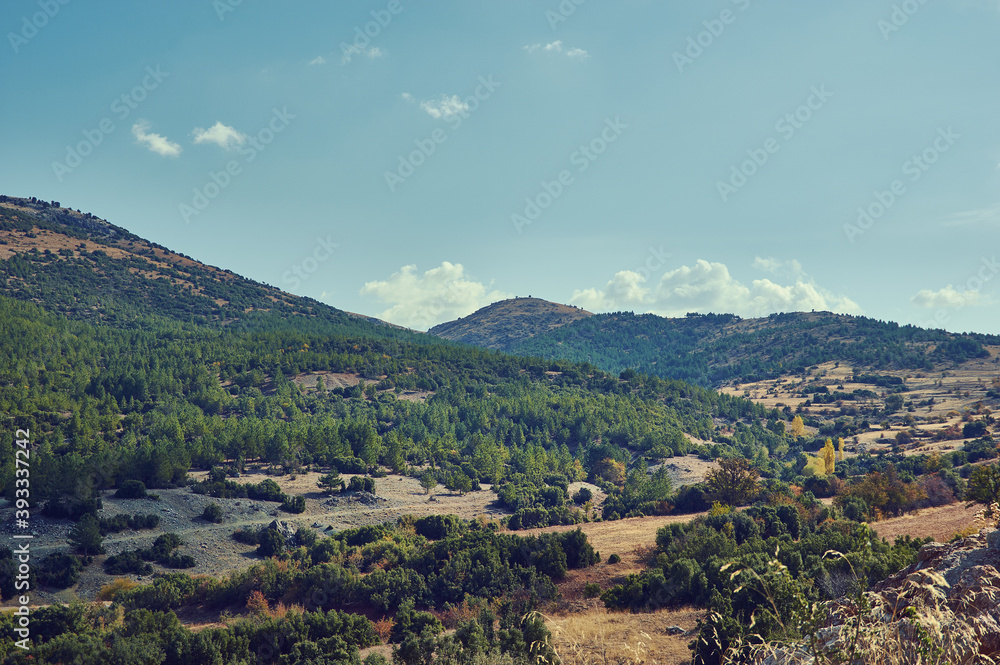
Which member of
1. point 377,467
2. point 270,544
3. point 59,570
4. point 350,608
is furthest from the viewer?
point 377,467

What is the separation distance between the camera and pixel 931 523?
34.7 m

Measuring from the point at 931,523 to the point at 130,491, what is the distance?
61.3 m

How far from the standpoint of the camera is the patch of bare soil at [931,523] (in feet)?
102

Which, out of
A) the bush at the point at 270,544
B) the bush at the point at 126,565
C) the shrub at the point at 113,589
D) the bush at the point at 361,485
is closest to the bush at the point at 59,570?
the bush at the point at 126,565

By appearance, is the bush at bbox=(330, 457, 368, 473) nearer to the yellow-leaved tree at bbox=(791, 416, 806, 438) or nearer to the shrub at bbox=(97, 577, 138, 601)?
the shrub at bbox=(97, 577, 138, 601)

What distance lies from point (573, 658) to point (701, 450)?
259 feet

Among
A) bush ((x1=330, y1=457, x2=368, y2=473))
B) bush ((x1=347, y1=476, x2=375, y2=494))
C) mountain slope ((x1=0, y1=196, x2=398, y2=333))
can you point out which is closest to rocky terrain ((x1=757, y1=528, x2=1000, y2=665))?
bush ((x1=347, y1=476, x2=375, y2=494))

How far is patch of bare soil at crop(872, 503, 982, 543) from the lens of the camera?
31.0 m

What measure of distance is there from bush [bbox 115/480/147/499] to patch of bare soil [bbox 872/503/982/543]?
57.3m

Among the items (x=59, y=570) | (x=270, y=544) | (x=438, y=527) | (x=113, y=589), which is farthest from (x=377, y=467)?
(x=113, y=589)

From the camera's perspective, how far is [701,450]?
92125mm

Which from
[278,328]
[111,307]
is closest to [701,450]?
[278,328]

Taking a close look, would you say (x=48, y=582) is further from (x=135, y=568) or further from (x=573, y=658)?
(x=573, y=658)

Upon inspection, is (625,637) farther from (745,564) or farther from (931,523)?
(931,523)
